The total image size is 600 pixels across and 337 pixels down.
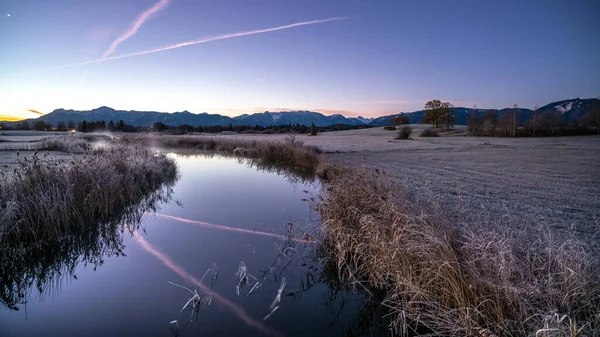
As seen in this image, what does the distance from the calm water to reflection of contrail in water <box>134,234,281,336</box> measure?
0.02m

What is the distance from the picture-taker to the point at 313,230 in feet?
27.8

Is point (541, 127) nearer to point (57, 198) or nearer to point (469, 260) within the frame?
point (469, 260)

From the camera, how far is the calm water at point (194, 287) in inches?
184

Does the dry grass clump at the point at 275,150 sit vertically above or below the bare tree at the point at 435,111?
below

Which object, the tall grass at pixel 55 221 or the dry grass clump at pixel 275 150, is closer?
the tall grass at pixel 55 221

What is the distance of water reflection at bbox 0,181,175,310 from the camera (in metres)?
5.63

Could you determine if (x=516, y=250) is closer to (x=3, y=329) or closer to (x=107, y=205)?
(x=3, y=329)

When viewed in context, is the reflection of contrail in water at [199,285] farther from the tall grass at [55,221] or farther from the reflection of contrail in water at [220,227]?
the reflection of contrail in water at [220,227]

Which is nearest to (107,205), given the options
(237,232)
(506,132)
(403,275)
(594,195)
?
(237,232)

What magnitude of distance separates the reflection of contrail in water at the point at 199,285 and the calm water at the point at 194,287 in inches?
0.8

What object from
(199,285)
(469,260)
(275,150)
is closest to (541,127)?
(275,150)

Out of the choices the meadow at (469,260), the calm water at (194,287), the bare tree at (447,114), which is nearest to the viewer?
the meadow at (469,260)

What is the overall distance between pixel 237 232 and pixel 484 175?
1408 cm

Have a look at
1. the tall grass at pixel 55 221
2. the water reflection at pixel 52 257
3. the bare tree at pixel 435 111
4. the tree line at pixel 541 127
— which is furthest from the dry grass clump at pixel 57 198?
the bare tree at pixel 435 111
